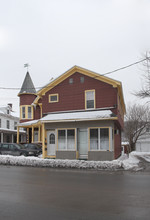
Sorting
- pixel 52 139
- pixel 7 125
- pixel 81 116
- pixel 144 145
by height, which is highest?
pixel 81 116

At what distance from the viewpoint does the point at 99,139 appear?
59.9 ft

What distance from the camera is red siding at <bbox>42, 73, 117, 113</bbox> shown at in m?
19.0

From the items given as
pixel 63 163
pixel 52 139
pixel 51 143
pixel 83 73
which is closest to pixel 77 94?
pixel 83 73

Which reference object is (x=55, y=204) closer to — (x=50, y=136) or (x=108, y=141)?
(x=108, y=141)

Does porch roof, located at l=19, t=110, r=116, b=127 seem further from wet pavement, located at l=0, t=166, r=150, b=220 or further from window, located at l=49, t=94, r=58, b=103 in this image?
wet pavement, located at l=0, t=166, r=150, b=220

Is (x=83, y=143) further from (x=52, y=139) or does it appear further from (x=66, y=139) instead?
(x=52, y=139)

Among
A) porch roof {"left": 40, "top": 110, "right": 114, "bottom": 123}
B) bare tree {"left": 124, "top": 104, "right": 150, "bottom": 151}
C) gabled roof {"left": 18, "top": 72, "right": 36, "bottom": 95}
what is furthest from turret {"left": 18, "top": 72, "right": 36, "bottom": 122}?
bare tree {"left": 124, "top": 104, "right": 150, "bottom": 151}

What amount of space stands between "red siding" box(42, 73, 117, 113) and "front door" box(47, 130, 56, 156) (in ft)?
6.70

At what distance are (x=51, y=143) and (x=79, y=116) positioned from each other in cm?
A: 408

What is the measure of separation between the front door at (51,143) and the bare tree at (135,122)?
22.4 meters

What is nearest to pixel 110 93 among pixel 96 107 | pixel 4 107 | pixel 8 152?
pixel 96 107

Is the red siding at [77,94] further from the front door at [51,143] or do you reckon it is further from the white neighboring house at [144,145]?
the white neighboring house at [144,145]

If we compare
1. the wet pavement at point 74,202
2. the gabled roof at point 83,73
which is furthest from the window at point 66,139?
the wet pavement at point 74,202

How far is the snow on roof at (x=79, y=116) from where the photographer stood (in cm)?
1769
